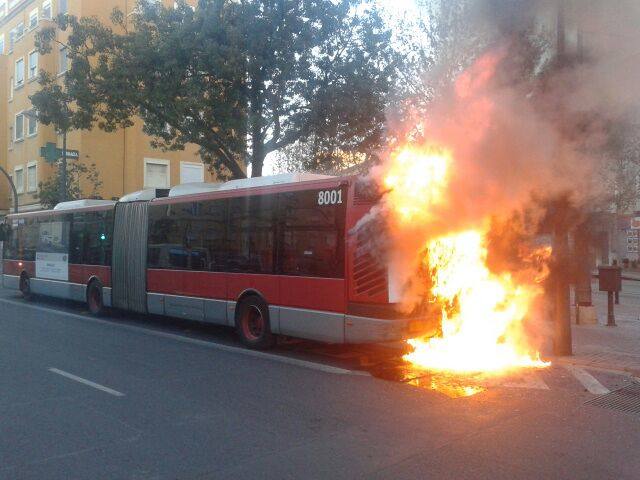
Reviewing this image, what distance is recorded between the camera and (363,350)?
951 cm

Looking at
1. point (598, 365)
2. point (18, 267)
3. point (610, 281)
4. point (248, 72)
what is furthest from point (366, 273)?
point (18, 267)

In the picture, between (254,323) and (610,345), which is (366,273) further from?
(610,345)

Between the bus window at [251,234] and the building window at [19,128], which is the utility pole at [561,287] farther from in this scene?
the building window at [19,128]

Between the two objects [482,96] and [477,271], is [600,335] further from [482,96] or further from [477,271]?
[482,96]

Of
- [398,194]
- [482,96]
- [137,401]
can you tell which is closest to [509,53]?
[482,96]

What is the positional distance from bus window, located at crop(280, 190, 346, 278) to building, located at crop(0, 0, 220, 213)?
72.7ft

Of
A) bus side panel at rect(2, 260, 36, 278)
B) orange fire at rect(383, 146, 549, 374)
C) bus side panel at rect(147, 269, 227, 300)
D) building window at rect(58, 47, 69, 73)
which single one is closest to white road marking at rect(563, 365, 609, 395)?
orange fire at rect(383, 146, 549, 374)

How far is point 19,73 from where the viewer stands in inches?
1394

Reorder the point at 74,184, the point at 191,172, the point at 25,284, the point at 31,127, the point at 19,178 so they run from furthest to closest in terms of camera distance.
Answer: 1. the point at 19,178
2. the point at 31,127
3. the point at 191,172
4. the point at 74,184
5. the point at 25,284

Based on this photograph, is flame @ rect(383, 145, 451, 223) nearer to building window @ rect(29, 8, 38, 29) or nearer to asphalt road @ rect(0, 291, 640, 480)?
asphalt road @ rect(0, 291, 640, 480)

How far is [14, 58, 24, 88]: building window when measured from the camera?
34.9 metres

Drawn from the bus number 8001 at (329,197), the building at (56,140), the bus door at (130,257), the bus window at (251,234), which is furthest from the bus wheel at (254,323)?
the building at (56,140)

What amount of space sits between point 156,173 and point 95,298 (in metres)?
19.0

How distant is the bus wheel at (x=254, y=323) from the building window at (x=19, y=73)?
103 feet
